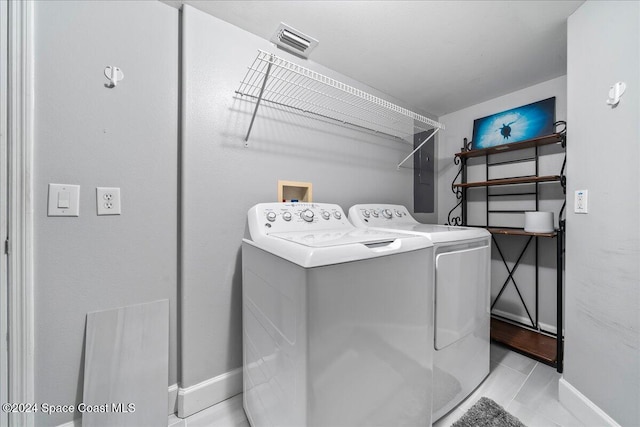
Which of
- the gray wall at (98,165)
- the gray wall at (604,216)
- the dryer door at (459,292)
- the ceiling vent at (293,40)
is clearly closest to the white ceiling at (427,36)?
the ceiling vent at (293,40)

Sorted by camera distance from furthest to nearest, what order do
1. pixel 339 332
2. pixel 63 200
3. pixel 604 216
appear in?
1. pixel 604 216
2. pixel 63 200
3. pixel 339 332

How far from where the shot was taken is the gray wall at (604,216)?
3.48ft

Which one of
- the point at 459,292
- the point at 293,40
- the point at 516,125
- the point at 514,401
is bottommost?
the point at 514,401

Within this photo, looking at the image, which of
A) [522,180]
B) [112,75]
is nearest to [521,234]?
[522,180]

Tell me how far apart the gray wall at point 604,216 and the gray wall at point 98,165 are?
2196 mm

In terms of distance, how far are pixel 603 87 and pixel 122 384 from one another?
2770mm

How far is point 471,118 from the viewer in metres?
2.48

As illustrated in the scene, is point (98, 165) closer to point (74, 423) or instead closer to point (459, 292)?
point (74, 423)

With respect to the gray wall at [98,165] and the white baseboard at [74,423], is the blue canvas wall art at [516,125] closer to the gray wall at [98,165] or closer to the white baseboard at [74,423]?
the gray wall at [98,165]

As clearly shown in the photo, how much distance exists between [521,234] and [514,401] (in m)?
1.12

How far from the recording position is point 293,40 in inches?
60.3

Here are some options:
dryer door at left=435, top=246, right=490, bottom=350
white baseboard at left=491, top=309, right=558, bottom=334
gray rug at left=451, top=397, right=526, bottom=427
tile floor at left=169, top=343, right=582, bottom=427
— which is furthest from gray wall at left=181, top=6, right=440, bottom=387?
white baseboard at left=491, top=309, right=558, bottom=334

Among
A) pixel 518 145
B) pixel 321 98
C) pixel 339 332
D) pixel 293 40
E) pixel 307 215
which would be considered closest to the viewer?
pixel 339 332

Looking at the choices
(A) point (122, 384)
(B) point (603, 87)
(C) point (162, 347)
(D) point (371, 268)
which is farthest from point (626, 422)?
(A) point (122, 384)
